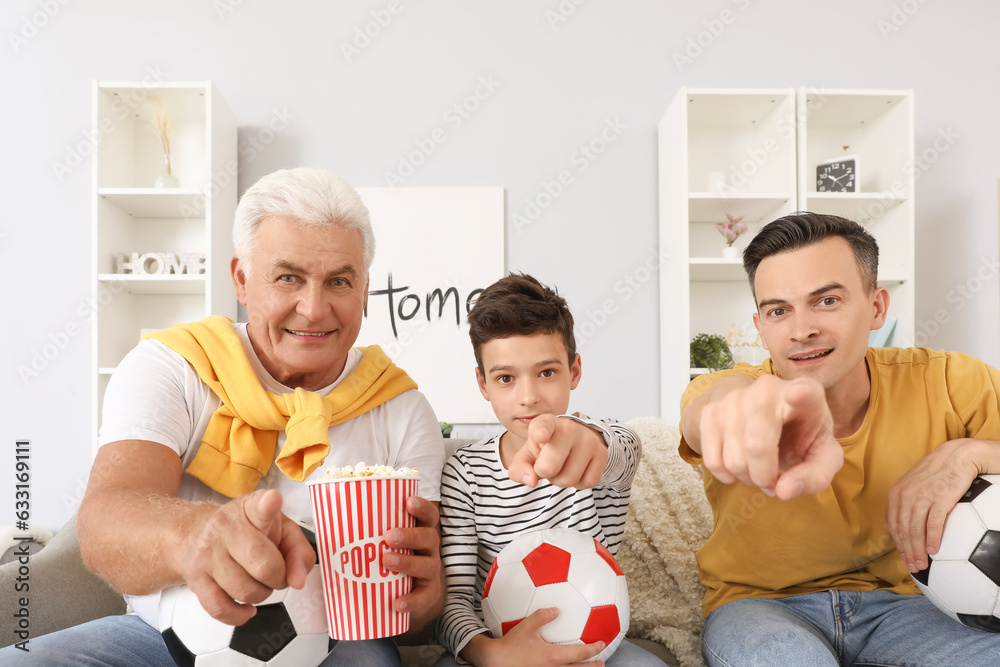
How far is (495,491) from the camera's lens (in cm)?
136

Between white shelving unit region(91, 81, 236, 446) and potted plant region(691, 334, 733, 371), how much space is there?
218cm

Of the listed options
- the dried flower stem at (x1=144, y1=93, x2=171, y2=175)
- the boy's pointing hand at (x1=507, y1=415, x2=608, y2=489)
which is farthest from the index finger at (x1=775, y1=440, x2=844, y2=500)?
the dried flower stem at (x1=144, y1=93, x2=171, y2=175)

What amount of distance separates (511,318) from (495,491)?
37 centimetres

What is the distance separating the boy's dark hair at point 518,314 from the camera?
1336mm

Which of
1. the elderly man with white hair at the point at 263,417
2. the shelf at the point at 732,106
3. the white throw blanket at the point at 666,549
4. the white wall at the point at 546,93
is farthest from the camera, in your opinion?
the white wall at the point at 546,93

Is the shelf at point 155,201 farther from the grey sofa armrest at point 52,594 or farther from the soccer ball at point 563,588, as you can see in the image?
the soccer ball at point 563,588

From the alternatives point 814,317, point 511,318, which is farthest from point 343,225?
point 814,317

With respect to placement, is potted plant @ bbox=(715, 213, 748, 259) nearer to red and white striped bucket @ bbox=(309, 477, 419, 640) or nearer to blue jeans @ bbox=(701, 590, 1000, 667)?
blue jeans @ bbox=(701, 590, 1000, 667)

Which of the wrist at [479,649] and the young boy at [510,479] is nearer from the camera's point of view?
the wrist at [479,649]

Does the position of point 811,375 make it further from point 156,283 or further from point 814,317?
point 156,283

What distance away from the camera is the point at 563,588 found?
1.07 m

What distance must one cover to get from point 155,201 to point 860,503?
9.57 ft

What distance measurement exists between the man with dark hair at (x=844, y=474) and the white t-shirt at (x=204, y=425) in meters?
0.58

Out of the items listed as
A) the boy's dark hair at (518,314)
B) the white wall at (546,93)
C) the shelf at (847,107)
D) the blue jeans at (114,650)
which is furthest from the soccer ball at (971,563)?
the shelf at (847,107)
